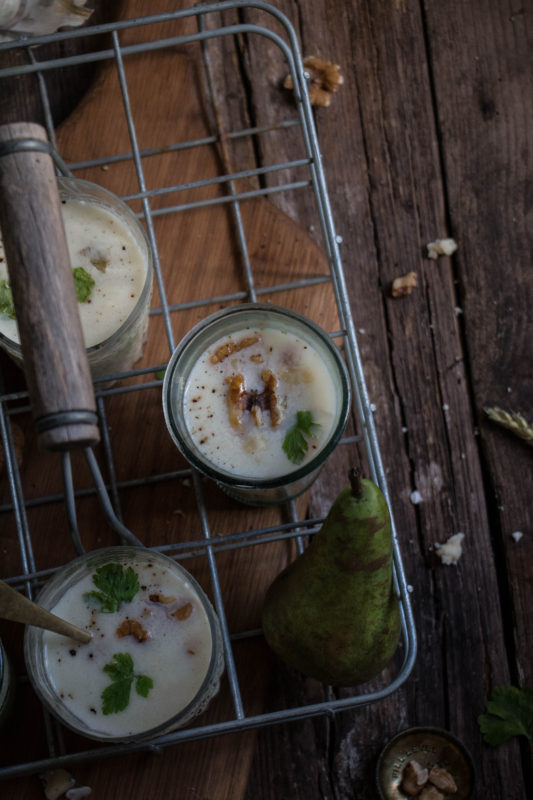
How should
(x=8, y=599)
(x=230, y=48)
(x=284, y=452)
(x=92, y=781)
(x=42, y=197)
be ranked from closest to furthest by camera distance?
(x=42, y=197) → (x=8, y=599) → (x=284, y=452) → (x=92, y=781) → (x=230, y=48)

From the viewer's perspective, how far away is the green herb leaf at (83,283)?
1.10 metres

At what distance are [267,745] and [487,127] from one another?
3.63 feet

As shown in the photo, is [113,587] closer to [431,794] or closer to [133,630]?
[133,630]

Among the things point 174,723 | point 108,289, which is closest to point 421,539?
point 174,723

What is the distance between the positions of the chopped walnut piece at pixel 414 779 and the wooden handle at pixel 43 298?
838 millimetres

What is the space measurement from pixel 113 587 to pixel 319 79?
0.91 metres

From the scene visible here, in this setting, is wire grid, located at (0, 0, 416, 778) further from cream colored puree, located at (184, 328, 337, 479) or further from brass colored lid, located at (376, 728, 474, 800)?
brass colored lid, located at (376, 728, 474, 800)

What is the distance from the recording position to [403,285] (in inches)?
54.1

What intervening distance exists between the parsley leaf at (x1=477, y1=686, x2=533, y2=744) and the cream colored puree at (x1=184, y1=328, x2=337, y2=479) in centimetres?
58

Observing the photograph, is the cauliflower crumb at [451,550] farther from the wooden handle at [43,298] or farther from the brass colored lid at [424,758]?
the wooden handle at [43,298]

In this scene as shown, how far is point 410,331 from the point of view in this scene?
139 centimetres

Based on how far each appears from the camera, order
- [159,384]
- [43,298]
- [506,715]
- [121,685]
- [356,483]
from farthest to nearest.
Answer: [506,715], [159,384], [121,685], [356,483], [43,298]

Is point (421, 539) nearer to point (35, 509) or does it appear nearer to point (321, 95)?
point (35, 509)

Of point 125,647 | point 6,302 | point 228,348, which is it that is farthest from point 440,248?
point 125,647
